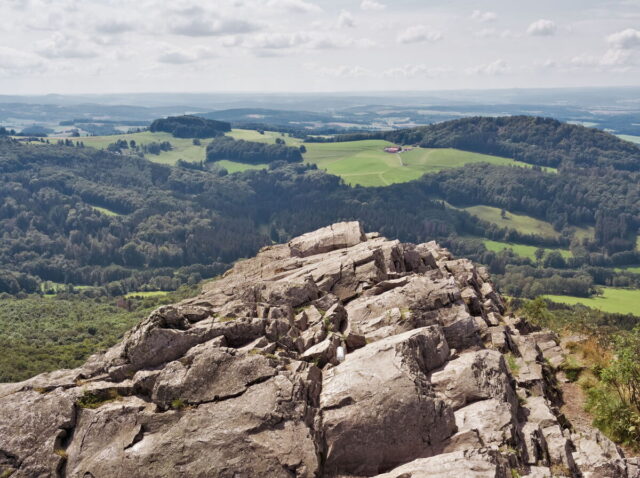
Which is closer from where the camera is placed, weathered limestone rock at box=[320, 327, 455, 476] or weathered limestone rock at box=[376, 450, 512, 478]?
weathered limestone rock at box=[376, 450, 512, 478]

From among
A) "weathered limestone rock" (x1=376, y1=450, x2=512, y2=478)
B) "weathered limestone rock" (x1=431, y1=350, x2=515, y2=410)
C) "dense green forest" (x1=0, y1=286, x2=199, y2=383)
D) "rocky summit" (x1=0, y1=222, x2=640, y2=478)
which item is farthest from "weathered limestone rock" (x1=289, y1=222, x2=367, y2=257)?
"dense green forest" (x1=0, y1=286, x2=199, y2=383)

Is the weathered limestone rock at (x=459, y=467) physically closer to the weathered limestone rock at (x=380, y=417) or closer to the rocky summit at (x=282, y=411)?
the rocky summit at (x=282, y=411)

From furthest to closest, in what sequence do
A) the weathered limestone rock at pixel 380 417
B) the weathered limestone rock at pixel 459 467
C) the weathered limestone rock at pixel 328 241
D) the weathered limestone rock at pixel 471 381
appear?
the weathered limestone rock at pixel 328 241 < the weathered limestone rock at pixel 471 381 < the weathered limestone rock at pixel 380 417 < the weathered limestone rock at pixel 459 467

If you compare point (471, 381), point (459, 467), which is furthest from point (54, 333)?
point (459, 467)

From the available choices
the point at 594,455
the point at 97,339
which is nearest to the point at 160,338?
the point at 594,455

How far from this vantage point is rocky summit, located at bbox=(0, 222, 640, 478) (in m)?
23.9

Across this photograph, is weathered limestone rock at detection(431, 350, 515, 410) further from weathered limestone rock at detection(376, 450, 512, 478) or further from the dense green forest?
the dense green forest

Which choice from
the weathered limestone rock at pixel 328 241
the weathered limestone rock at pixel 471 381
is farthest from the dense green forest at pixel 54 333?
the weathered limestone rock at pixel 471 381

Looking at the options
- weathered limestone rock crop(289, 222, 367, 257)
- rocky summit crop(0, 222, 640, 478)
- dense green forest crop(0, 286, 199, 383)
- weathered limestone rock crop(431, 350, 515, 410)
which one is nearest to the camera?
rocky summit crop(0, 222, 640, 478)

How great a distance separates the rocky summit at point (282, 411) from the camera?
23906mm

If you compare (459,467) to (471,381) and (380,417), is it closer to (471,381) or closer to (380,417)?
(380,417)

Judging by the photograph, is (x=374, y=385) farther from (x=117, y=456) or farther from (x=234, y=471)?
(x=117, y=456)

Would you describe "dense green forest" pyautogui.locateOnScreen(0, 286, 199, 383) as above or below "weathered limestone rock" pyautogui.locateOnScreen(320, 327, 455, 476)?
below

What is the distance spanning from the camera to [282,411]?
24984mm
